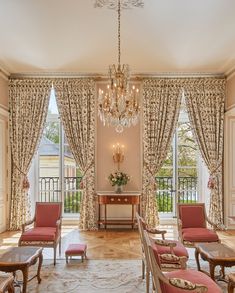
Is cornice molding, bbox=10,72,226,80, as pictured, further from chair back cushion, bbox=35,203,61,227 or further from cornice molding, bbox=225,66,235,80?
chair back cushion, bbox=35,203,61,227

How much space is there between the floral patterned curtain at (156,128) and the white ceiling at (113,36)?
0.62m

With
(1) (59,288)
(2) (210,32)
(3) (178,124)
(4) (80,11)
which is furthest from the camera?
(3) (178,124)

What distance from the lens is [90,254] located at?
549cm

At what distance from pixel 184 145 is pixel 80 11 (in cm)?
465

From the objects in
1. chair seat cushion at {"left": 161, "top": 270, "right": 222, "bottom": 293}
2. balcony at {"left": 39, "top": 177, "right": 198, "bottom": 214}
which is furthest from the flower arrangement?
chair seat cushion at {"left": 161, "top": 270, "right": 222, "bottom": 293}

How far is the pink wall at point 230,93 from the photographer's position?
23.8 feet

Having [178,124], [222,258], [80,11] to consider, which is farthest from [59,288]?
[178,124]

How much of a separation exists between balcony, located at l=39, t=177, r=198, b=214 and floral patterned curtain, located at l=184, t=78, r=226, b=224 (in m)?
0.68

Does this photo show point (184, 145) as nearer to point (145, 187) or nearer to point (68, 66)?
point (145, 187)

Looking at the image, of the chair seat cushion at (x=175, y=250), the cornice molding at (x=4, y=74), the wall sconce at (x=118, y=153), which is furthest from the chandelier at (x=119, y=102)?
the cornice molding at (x=4, y=74)

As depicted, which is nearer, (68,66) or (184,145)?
(68,66)

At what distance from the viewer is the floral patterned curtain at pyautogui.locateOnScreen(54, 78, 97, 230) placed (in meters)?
7.65

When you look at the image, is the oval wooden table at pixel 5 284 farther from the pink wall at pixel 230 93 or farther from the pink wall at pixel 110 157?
the pink wall at pixel 230 93

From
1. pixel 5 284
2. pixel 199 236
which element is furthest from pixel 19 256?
pixel 199 236
